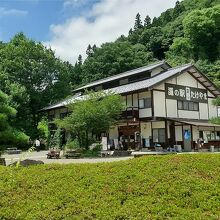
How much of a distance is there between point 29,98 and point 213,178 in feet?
122

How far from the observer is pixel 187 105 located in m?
35.5

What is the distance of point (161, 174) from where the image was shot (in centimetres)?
691

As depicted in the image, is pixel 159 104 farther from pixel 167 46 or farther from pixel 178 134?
pixel 167 46

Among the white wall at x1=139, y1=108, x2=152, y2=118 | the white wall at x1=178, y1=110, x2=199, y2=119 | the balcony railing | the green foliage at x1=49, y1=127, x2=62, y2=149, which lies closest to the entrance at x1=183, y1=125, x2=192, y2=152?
the white wall at x1=178, y1=110, x2=199, y2=119

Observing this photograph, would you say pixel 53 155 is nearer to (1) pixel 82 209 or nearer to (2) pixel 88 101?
(2) pixel 88 101

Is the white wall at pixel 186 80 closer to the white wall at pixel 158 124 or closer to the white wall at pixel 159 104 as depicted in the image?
the white wall at pixel 159 104

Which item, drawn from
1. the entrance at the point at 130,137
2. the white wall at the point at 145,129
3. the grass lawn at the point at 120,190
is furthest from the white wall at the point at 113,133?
the grass lawn at the point at 120,190

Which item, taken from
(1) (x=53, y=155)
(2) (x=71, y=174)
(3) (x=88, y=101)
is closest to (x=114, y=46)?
(3) (x=88, y=101)

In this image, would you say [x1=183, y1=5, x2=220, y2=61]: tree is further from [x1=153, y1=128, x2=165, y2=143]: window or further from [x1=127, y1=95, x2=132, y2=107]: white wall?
[x1=153, y1=128, x2=165, y2=143]: window

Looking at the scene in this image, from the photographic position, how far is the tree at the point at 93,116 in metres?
28.4

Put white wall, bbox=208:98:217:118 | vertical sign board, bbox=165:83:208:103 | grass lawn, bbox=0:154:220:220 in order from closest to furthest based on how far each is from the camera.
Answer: grass lawn, bbox=0:154:220:220
vertical sign board, bbox=165:83:208:103
white wall, bbox=208:98:217:118

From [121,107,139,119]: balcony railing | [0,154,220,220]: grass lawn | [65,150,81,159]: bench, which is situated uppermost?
[121,107,139,119]: balcony railing

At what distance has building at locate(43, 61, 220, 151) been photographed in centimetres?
3228

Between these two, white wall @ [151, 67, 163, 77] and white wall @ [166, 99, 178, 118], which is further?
white wall @ [151, 67, 163, 77]
